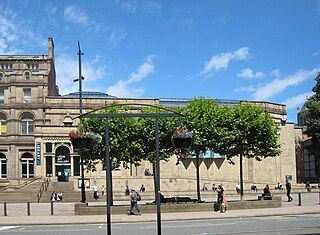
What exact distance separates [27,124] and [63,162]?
8972mm

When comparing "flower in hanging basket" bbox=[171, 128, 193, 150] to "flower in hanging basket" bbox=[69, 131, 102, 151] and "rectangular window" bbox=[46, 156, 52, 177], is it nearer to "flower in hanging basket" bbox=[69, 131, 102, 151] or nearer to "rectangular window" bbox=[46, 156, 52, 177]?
"flower in hanging basket" bbox=[69, 131, 102, 151]

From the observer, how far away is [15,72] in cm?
6412

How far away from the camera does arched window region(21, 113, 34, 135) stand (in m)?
62.5

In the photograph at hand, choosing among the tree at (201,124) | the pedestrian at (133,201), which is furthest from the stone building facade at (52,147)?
the pedestrian at (133,201)

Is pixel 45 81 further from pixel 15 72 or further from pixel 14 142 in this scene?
pixel 14 142

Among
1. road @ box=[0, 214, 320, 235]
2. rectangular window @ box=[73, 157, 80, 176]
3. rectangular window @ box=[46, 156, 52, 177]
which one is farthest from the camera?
rectangular window @ box=[73, 157, 80, 176]

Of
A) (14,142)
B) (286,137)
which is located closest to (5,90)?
(14,142)

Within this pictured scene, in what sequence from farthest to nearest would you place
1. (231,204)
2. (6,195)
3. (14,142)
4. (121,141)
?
(14,142), (6,195), (121,141), (231,204)

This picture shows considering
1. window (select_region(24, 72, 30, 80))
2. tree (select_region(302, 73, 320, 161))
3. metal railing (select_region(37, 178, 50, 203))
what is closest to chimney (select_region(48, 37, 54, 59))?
window (select_region(24, 72, 30, 80))

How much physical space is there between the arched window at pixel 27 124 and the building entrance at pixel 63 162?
22.2ft

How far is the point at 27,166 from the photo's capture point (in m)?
62.1

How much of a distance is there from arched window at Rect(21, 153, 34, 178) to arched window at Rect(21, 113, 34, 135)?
322 cm

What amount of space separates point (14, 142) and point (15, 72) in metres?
10.3

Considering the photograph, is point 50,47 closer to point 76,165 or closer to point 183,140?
point 76,165
